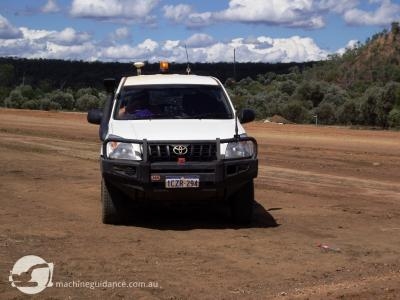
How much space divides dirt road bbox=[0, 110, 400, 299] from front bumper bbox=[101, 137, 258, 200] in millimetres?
492

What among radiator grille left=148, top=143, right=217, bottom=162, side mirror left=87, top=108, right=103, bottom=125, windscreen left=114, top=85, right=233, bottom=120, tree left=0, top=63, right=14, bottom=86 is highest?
tree left=0, top=63, right=14, bottom=86

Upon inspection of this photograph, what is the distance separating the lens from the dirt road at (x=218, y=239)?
239 inches

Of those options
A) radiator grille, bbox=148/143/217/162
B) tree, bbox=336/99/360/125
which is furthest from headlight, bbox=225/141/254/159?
tree, bbox=336/99/360/125

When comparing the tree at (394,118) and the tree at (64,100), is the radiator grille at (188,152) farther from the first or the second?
the tree at (64,100)

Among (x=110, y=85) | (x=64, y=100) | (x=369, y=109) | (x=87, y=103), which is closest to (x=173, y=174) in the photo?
(x=110, y=85)

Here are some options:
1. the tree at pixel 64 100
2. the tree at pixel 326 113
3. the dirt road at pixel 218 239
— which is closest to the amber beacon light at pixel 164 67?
the dirt road at pixel 218 239

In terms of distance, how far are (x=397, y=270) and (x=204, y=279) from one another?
6.14 ft

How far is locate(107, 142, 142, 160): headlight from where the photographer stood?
8203 mm

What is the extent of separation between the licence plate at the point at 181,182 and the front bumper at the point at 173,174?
4cm

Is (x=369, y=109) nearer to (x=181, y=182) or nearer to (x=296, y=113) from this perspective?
(x=296, y=113)

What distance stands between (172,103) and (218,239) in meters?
2.28

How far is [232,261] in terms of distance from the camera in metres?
6.93

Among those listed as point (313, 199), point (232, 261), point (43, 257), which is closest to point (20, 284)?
point (43, 257)

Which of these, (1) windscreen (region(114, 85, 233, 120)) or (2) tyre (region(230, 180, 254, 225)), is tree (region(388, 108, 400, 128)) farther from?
(2) tyre (region(230, 180, 254, 225))
